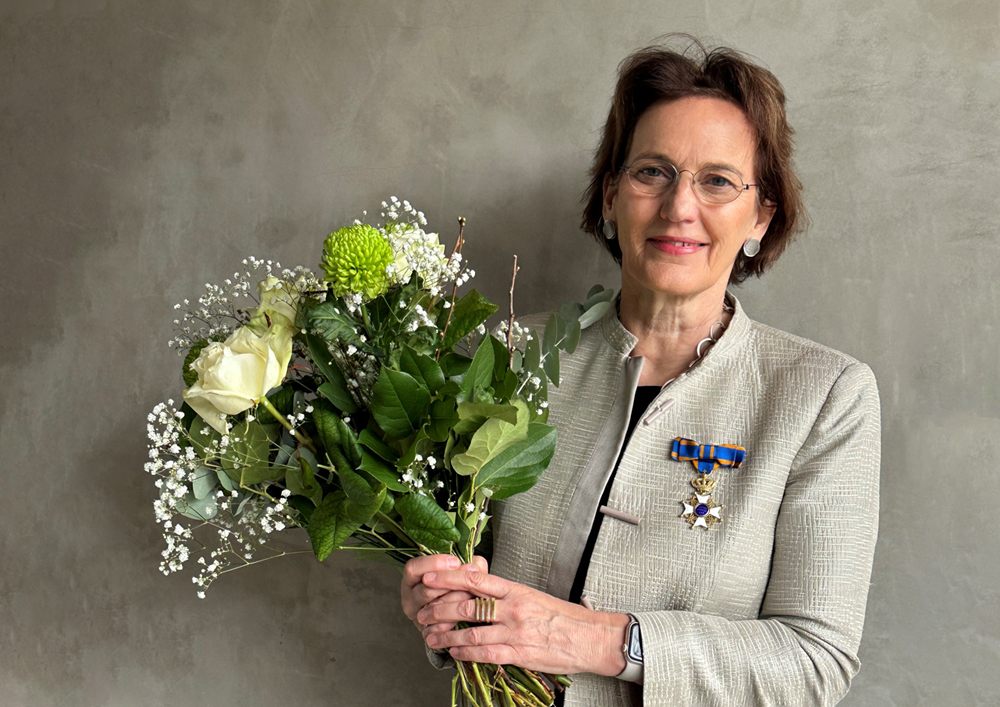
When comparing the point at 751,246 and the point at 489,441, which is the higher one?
the point at 751,246

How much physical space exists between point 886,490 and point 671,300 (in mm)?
611

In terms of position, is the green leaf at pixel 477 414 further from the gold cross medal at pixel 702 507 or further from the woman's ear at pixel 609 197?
the woman's ear at pixel 609 197

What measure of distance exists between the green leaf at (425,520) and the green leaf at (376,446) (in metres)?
0.06

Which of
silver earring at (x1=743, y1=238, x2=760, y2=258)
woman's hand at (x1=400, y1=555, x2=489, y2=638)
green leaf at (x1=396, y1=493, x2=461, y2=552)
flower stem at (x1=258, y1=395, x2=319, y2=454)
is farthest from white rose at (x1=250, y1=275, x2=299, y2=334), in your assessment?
silver earring at (x1=743, y1=238, x2=760, y2=258)

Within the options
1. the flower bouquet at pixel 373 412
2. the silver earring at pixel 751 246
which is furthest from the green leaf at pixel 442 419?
the silver earring at pixel 751 246

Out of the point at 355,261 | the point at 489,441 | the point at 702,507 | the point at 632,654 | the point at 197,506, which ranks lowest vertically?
the point at 632,654

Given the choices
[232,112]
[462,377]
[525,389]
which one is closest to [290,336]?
[462,377]

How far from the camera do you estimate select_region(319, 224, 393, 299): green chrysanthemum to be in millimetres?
1055

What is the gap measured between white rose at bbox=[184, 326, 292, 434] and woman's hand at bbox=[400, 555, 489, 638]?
14.2 inches

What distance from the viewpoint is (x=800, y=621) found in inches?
48.2

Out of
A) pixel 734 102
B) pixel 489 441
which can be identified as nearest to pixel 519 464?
pixel 489 441

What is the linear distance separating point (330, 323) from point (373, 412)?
0.14m

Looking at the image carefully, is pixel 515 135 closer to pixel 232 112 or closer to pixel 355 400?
pixel 232 112

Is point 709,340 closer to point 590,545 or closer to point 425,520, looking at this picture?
point 590,545
